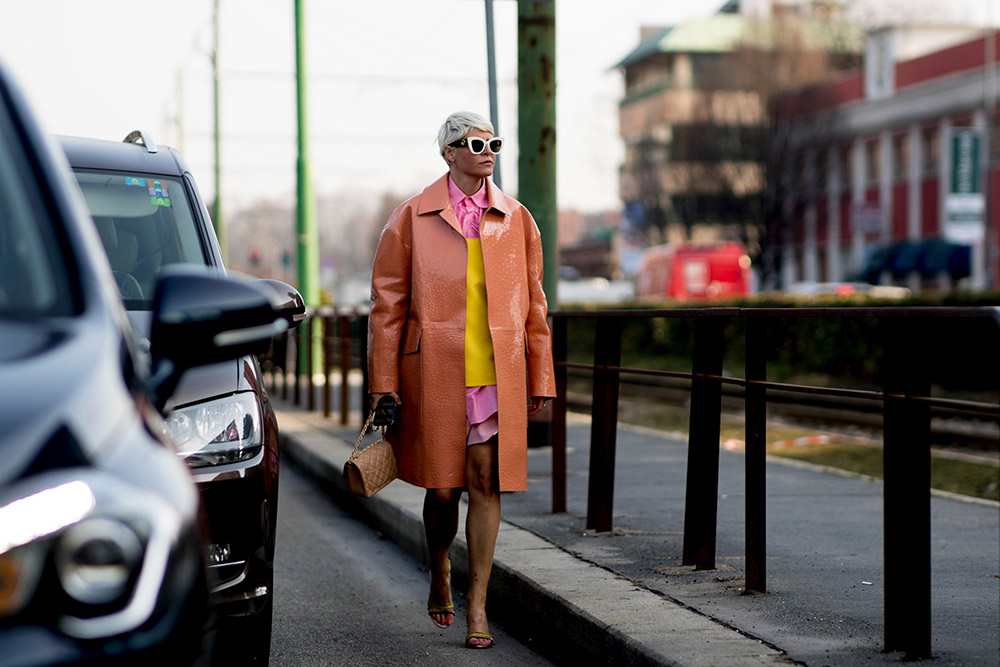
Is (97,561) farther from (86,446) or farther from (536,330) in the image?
(536,330)

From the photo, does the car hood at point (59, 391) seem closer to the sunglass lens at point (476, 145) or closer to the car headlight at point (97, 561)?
the car headlight at point (97, 561)

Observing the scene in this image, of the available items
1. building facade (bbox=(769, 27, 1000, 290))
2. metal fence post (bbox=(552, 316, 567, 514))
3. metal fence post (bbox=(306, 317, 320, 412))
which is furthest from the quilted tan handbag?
building facade (bbox=(769, 27, 1000, 290))

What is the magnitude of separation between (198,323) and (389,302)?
9.22 ft

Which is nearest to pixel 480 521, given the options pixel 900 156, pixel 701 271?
pixel 701 271

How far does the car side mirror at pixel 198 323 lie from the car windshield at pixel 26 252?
0.17 m

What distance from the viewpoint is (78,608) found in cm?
187

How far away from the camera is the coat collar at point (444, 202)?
523 centimetres

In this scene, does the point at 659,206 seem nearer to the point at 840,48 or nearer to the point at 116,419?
the point at 840,48

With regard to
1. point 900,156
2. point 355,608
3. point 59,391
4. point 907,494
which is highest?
point 900,156

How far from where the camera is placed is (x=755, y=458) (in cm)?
533

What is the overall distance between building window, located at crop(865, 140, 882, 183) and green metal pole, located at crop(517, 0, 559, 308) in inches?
1959

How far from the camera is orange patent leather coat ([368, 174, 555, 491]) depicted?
5184mm

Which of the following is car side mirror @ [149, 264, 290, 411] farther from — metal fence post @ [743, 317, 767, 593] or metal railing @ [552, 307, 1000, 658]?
metal fence post @ [743, 317, 767, 593]

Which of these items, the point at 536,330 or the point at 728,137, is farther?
the point at 728,137
